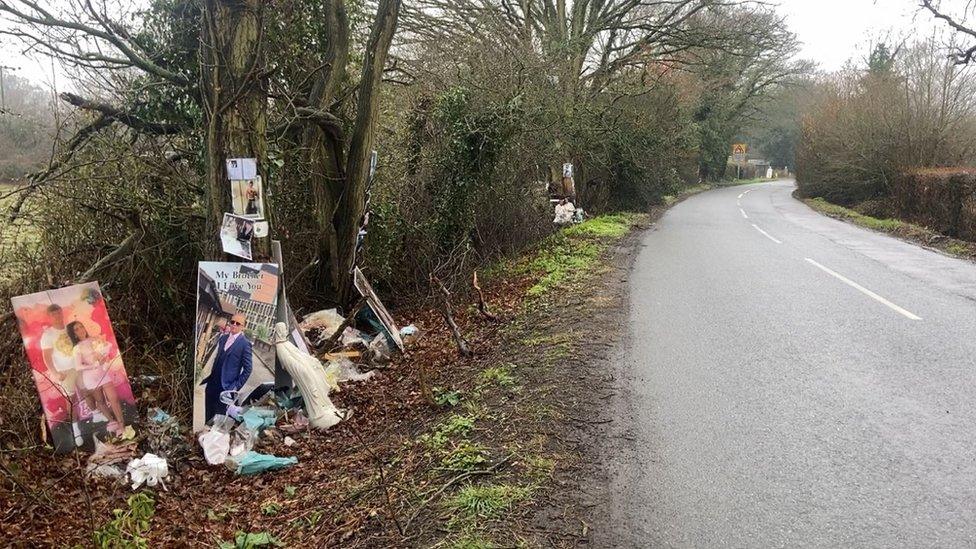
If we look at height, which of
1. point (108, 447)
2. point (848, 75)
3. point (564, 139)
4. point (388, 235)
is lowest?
point (108, 447)

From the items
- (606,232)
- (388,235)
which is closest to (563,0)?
(606,232)

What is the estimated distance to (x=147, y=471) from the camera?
16.1ft

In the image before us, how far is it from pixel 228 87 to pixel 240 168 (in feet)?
2.37

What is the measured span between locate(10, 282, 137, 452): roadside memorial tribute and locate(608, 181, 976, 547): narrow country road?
405 cm

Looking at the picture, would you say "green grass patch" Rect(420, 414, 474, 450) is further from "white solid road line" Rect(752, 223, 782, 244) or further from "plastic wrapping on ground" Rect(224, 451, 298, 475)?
"white solid road line" Rect(752, 223, 782, 244)

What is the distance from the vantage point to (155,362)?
6699mm

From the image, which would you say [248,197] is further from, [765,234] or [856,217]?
[856,217]

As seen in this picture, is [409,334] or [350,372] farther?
[409,334]

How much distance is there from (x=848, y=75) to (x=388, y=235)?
2782cm

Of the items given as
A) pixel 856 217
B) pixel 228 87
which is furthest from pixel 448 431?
pixel 856 217

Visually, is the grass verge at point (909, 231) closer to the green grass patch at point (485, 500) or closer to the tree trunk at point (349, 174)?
the tree trunk at point (349, 174)

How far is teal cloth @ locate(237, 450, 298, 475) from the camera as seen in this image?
5.22m

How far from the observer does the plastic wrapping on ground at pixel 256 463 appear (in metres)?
5.22

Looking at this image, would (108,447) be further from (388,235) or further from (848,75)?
(848,75)
